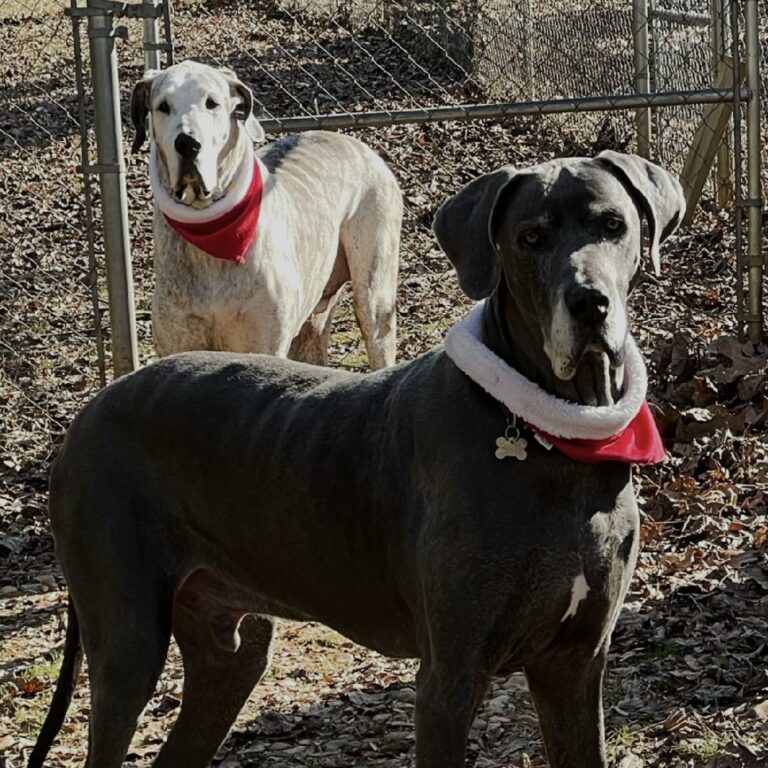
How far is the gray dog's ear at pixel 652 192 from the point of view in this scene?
3.45 meters

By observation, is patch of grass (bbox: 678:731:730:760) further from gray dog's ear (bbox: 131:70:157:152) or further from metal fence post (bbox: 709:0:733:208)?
metal fence post (bbox: 709:0:733:208)

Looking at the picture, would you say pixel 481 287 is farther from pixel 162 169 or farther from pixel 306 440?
pixel 162 169

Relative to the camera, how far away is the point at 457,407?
342cm

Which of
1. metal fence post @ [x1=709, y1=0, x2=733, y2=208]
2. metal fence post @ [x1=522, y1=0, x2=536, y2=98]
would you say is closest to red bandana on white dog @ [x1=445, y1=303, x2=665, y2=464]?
metal fence post @ [x1=709, y1=0, x2=733, y2=208]

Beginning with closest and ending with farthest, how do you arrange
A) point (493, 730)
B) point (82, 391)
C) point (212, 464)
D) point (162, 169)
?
point (212, 464) < point (493, 730) < point (162, 169) < point (82, 391)

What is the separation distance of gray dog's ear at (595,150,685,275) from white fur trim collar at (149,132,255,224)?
2893mm

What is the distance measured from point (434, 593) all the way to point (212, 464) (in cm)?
79

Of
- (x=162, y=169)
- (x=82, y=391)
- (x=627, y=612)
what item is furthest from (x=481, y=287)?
(x=82, y=391)

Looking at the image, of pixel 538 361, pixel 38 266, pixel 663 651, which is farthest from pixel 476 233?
pixel 38 266

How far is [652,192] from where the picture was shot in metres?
3.50

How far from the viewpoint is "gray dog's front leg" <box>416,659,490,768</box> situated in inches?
129

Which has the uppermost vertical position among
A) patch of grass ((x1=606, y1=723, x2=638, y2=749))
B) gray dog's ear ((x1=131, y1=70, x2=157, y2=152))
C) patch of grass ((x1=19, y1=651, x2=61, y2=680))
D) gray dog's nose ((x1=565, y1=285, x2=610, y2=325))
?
gray dog's ear ((x1=131, y1=70, x2=157, y2=152))

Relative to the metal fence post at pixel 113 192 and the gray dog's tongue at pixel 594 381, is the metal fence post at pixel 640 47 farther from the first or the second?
the gray dog's tongue at pixel 594 381

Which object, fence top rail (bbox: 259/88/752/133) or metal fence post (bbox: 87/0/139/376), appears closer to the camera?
metal fence post (bbox: 87/0/139/376)
